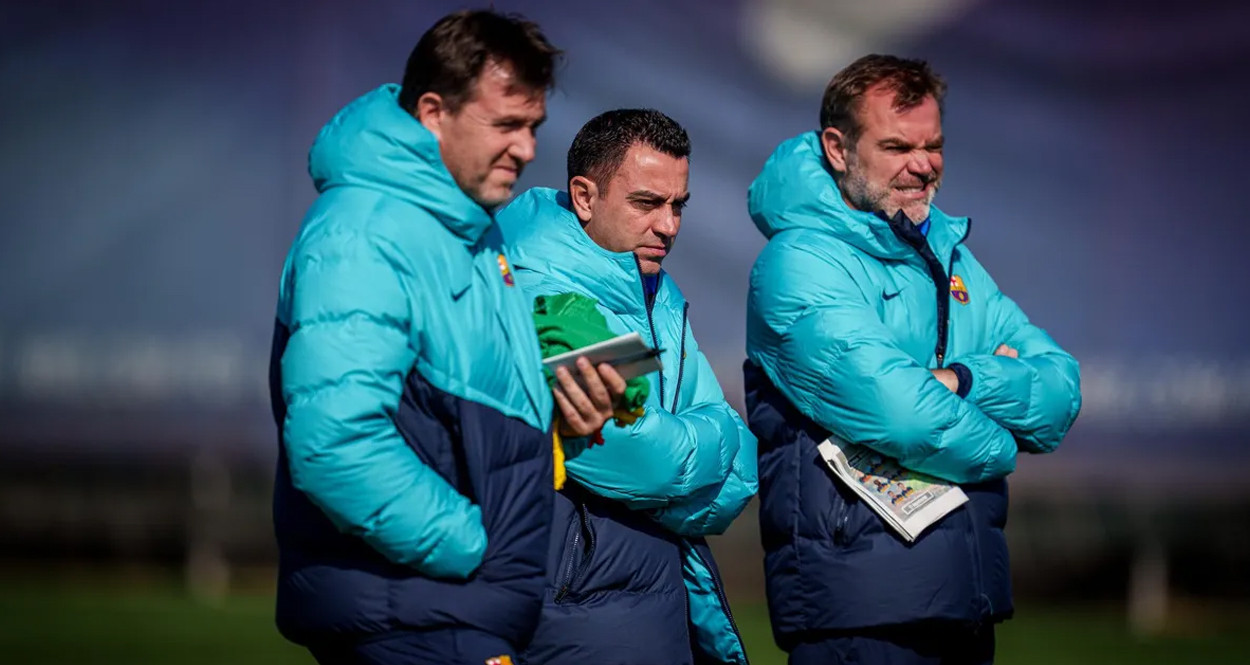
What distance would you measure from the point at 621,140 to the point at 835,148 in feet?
1.65

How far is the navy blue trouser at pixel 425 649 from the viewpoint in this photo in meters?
2.31

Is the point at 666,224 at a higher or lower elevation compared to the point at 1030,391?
higher

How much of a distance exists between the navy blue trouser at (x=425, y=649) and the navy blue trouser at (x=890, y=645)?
1.10 metres

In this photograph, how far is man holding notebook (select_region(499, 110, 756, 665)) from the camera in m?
2.87

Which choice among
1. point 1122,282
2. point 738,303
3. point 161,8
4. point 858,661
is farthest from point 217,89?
point 858,661

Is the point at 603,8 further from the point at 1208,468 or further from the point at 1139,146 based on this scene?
the point at 1208,468

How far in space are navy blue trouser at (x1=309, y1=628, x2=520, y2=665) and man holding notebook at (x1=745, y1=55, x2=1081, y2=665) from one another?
109cm

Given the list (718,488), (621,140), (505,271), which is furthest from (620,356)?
(621,140)

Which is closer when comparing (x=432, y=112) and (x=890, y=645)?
(x=432, y=112)

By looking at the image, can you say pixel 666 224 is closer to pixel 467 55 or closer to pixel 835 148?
pixel 835 148

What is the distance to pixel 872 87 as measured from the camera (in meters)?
3.41

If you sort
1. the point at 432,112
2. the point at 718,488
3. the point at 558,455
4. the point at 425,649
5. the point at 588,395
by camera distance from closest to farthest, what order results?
the point at 425,649 → the point at 432,112 → the point at 588,395 → the point at 558,455 → the point at 718,488

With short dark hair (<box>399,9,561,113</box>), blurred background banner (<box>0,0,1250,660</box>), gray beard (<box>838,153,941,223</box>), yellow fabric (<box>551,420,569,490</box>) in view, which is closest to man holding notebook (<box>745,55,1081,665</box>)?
gray beard (<box>838,153,941,223</box>)

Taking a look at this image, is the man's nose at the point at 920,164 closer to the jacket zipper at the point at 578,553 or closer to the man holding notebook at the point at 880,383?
the man holding notebook at the point at 880,383
